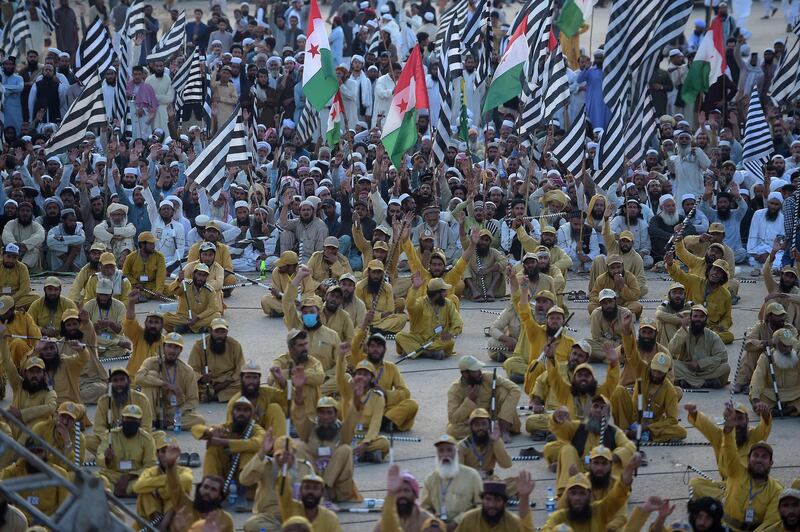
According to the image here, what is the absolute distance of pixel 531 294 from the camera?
19188 mm

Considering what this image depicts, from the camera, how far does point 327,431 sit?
1442 cm

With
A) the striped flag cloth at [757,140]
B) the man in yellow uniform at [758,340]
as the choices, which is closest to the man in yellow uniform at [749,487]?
the man in yellow uniform at [758,340]

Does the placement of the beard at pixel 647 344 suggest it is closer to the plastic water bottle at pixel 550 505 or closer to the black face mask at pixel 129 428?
the plastic water bottle at pixel 550 505

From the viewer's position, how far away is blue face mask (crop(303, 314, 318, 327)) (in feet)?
55.4

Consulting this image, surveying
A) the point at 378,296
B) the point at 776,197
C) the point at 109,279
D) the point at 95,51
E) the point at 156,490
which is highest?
the point at 95,51

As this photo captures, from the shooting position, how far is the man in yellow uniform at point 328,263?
2012 cm

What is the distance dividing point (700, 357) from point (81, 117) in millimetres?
9504

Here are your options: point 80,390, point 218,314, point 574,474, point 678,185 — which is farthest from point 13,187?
point 574,474

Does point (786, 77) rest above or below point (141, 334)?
above

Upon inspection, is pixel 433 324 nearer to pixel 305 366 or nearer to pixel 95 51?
pixel 305 366

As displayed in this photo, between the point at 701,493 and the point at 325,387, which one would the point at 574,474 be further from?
the point at 325,387

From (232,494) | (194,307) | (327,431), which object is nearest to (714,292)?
(194,307)

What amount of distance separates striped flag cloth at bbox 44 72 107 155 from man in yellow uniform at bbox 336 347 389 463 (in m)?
→ 8.50

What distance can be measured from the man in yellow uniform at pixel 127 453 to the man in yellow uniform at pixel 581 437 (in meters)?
3.57
